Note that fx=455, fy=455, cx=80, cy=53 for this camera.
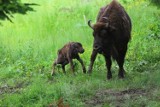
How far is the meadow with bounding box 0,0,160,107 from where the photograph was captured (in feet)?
30.8

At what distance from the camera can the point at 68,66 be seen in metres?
14.3

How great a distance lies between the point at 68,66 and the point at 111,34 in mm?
3307

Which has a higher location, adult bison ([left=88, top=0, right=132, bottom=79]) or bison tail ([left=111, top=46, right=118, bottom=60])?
adult bison ([left=88, top=0, right=132, bottom=79])

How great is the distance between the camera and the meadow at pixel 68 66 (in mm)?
9383

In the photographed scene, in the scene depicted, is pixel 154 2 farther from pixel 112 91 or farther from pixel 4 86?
pixel 4 86

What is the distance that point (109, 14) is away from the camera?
11.7 m

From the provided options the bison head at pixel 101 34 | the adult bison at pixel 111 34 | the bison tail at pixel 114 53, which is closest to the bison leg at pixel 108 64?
the adult bison at pixel 111 34

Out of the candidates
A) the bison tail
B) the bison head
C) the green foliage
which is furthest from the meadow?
the green foliage

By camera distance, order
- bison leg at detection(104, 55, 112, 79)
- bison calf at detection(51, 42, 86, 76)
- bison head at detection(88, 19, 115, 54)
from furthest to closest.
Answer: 1. bison calf at detection(51, 42, 86, 76)
2. bison leg at detection(104, 55, 112, 79)
3. bison head at detection(88, 19, 115, 54)

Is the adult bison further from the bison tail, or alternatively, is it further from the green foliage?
the green foliage

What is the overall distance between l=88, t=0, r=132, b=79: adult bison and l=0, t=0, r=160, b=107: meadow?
25.3 inches

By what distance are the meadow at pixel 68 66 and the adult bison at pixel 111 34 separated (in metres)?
0.64

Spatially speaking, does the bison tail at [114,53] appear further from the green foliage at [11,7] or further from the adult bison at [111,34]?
the green foliage at [11,7]

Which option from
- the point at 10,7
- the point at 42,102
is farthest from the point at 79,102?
the point at 10,7
